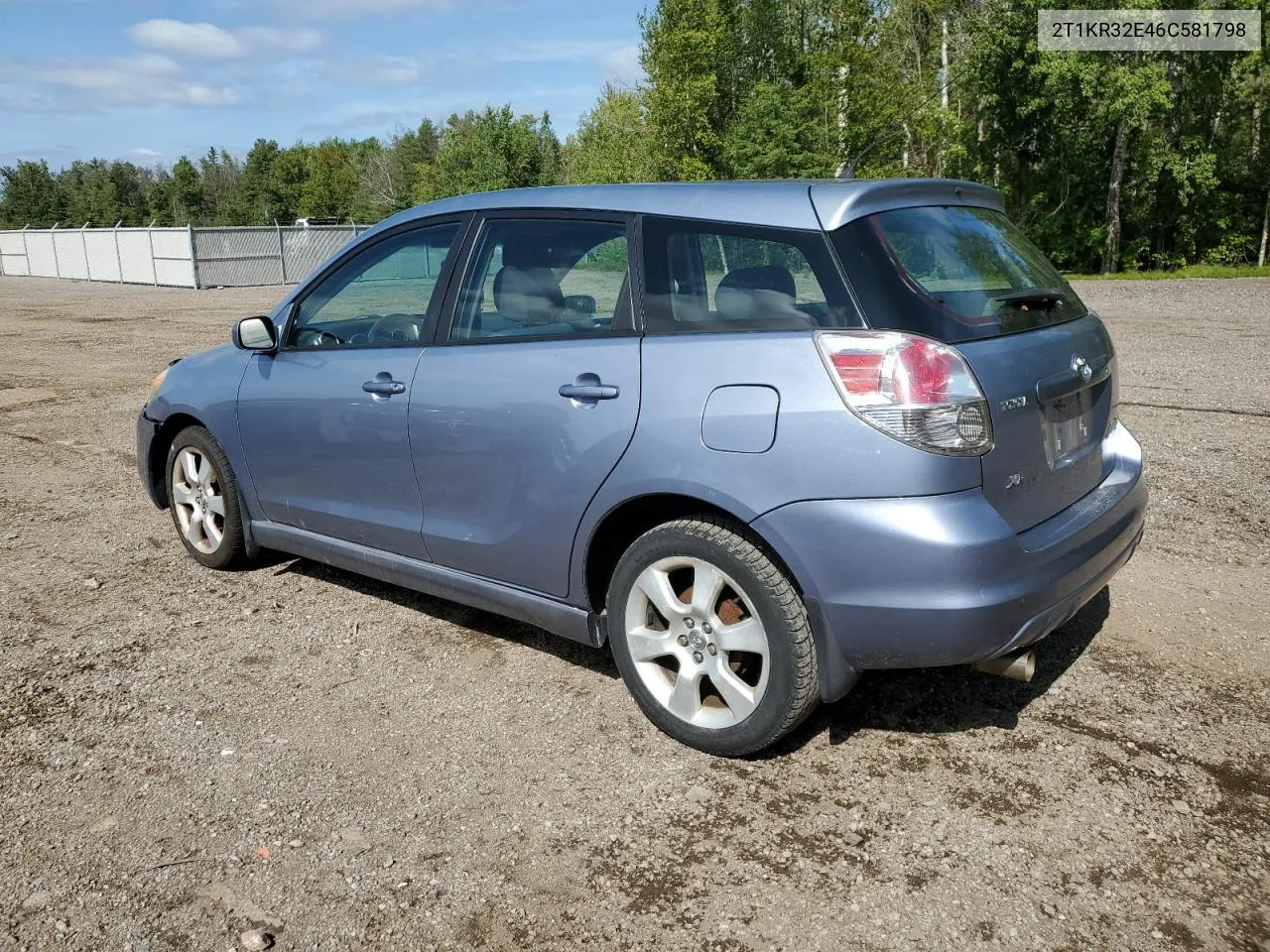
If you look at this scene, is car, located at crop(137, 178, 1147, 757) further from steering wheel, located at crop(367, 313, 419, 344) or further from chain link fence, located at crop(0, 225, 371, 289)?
chain link fence, located at crop(0, 225, 371, 289)

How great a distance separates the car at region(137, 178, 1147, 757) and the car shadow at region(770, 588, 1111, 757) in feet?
1.52

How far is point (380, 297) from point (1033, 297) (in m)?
2.51

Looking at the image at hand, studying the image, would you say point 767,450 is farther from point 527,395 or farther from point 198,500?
point 198,500

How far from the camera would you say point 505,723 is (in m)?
3.67

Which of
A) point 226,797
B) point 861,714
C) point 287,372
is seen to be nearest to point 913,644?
point 861,714

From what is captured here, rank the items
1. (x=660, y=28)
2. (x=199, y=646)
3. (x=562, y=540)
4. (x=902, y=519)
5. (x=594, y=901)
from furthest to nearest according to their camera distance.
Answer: (x=660, y=28), (x=199, y=646), (x=562, y=540), (x=902, y=519), (x=594, y=901)

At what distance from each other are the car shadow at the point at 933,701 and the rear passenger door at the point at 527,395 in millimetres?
1043

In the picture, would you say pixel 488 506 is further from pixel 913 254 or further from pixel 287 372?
pixel 913 254

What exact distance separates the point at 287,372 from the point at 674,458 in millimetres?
2154

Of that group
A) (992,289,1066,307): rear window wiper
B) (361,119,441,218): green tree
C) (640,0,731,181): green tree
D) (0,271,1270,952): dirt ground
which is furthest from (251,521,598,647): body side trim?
(361,119,441,218): green tree

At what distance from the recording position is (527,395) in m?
3.61

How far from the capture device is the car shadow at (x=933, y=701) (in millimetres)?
3596

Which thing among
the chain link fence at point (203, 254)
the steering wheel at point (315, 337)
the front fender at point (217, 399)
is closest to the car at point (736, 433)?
the steering wheel at point (315, 337)

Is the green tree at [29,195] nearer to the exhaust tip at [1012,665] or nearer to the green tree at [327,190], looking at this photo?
the green tree at [327,190]
